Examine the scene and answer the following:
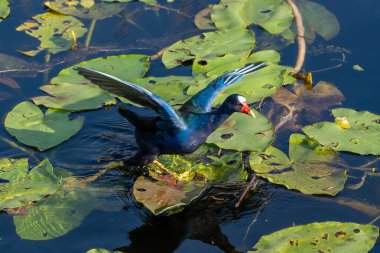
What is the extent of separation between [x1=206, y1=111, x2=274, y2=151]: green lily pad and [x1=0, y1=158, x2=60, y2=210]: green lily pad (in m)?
1.21

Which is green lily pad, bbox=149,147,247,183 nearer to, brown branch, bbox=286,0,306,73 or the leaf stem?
brown branch, bbox=286,0,306,73

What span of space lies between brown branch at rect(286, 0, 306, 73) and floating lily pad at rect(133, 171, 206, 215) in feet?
6.24

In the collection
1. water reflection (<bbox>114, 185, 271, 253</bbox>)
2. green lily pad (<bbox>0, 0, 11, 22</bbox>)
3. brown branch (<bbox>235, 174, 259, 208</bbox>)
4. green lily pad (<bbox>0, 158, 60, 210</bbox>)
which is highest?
green lily pad (<bbox>0, 0, 11, 22</bbox>)

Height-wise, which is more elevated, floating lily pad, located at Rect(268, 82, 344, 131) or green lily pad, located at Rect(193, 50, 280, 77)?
green lily pad, located at Rect(193, 50, 280, 77)

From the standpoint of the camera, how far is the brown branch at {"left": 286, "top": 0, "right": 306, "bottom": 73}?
693 cm

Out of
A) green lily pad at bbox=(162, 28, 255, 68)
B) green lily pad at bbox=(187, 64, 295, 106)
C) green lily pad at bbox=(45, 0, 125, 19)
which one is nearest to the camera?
green lily pad at bbox=(187, 64, 295, 106)

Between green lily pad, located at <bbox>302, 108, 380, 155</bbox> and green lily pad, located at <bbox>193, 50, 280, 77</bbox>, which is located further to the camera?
green lily pad, located at <bbox>193, 50, 280, 77</bbox>

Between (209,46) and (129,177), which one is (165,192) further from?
(209,46)

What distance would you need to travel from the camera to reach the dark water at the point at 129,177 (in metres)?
5.30

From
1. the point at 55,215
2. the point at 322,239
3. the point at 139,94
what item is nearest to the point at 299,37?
the point at 139,94

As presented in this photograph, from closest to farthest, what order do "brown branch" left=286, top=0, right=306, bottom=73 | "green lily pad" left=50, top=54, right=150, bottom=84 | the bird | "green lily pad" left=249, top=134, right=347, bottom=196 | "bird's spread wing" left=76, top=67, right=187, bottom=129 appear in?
"bird's spread wing" left=76, top=67, right=187, bottom=129 → the bird → "green lily pad" left=249, top=134, right=347, bottom=196 → "green lily pad" left=50, top=54, right=150, bottom=84 → "brown branch" left=286, top=0, right=306, bottom=73

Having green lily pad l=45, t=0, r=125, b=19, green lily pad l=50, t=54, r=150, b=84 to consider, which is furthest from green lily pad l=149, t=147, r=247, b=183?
green lily pad l=45, t=0, r=125, b=19

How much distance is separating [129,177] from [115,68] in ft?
3.95

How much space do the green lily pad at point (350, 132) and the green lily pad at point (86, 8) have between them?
270cm
